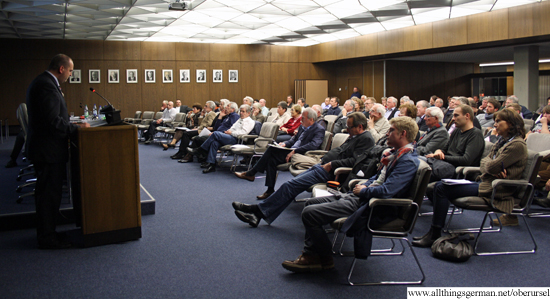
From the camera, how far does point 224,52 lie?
17.1 meters

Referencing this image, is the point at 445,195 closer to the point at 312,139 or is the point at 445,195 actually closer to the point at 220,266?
the point at 220,266

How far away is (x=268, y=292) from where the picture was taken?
2785mm

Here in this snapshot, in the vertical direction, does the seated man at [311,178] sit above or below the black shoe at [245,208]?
above

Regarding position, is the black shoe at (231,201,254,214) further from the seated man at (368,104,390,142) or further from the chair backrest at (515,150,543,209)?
the chair backrest at (515,150,543,209)

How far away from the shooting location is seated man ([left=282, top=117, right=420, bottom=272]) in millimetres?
2955

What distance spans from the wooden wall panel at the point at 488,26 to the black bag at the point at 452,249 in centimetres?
882

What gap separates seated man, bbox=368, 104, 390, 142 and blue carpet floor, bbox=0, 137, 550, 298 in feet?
5.21

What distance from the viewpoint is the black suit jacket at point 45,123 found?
3.51 meters

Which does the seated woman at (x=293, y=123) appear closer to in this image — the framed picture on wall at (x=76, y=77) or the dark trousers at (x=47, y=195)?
the dark trousers at (x=47, y=195)

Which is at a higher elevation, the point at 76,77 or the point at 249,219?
the point at 76,77

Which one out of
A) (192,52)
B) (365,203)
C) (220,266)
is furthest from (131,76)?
(365,203)

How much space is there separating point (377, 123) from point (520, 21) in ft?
20.5

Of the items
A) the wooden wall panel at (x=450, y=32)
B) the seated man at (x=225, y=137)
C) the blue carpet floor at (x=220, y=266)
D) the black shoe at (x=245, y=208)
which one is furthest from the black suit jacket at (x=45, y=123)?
the wooden wall panel at (x=450, y=32)

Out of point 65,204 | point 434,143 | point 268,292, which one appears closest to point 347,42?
point 434,143
